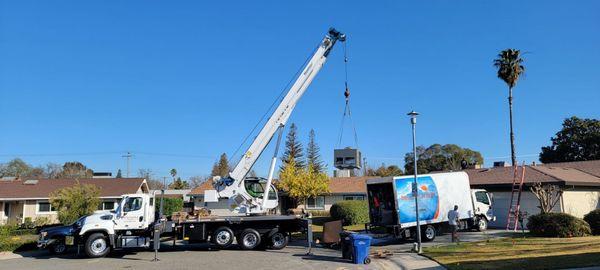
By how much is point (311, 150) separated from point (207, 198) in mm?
54549

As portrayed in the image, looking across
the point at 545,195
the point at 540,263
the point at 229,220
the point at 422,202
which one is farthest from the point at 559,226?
the point at 229,220

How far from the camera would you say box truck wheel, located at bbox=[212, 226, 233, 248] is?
20203mm

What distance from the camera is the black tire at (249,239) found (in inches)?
792

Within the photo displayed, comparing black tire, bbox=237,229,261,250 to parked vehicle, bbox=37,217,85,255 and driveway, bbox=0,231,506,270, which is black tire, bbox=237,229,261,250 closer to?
driveway, bbox=0,231,506,270

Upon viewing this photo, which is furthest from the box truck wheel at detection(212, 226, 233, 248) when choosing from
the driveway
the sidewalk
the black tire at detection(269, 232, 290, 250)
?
the sidewalk

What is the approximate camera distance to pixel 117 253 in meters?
20.3

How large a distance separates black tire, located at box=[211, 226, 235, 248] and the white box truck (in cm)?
684

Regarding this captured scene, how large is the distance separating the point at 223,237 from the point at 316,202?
2776cm

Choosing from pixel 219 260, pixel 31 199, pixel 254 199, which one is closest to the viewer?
pixel 219 260

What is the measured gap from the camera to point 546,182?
A: 26125mm

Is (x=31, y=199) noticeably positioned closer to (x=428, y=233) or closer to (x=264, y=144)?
(x=264, y=144)

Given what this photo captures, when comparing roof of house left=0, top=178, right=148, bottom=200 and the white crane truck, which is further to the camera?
roof of house left=0, top=178, right=148, bottom=200

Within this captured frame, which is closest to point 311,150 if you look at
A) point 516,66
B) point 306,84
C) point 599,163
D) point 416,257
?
point 516,66

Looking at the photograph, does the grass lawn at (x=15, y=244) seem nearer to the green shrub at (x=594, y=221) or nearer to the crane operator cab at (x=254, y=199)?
the crane operator cab at (x=254, y=199)
